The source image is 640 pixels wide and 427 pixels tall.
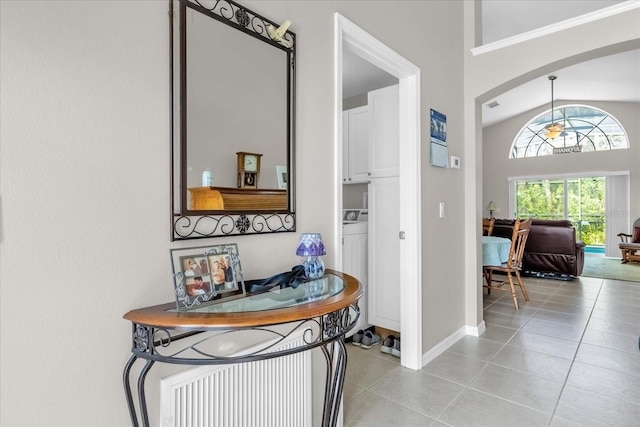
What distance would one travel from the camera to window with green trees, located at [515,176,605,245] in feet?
27.9

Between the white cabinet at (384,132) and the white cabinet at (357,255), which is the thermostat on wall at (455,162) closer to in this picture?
the white cabinet at (384,132)

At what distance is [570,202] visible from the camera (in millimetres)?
8812

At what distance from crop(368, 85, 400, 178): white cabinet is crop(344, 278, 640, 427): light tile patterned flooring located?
1.51 metres

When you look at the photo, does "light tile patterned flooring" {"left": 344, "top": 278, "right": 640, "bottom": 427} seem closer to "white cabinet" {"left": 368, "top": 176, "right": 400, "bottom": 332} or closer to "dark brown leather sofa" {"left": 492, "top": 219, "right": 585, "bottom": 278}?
"white cabinet" {"left": 368, "top": 176, "right": 400, "bottom": 332}

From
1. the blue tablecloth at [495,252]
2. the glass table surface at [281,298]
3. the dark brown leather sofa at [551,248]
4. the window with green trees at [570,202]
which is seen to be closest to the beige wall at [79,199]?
the glass table surface at [281,298]

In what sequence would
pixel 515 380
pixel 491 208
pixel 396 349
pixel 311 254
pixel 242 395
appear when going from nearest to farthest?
1. pixel 242 395
2. pixel 311 254
3. pixel 515 380
4. pixel 396 349
5. pixel 491 208

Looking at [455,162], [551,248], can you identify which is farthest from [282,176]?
[551,248]

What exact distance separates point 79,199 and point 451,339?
285cm

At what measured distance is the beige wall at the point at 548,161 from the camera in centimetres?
780

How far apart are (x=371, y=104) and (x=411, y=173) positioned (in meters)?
0.90

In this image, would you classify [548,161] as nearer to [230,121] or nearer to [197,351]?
[230,121]

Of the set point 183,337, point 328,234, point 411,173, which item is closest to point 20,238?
point 183,337

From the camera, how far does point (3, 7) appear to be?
2.82 feet

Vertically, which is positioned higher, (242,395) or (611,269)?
(242,395)
